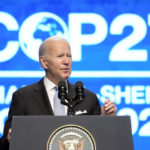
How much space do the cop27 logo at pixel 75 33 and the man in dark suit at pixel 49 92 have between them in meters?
1.28

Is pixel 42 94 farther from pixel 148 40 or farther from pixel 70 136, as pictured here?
pixel 148 40

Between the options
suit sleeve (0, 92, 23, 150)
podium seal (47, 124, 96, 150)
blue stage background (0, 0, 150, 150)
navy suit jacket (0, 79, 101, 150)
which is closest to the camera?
podium seal (47, 124, 96, 150)

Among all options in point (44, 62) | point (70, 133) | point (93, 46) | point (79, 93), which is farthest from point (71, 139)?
point (93, 46)

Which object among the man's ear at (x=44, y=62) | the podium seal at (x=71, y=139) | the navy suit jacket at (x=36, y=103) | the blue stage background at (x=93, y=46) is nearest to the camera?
the podium seal at (x=71, y=139)

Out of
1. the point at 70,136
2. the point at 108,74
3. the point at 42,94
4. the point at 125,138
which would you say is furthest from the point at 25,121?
the point at 108,74

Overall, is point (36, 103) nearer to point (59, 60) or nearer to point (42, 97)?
point (42, 97)

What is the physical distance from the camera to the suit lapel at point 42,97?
7.65 ft

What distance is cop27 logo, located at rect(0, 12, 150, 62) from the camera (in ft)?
12.4

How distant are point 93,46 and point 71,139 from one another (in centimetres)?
225

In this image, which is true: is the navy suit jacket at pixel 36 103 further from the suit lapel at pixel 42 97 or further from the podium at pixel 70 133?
the podium at pixel 70 133

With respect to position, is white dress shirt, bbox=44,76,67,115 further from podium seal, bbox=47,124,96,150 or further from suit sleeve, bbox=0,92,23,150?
podium seal, bbox=47,124,96,150

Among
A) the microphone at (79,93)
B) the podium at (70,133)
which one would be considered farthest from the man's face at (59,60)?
the podium at (70,133)

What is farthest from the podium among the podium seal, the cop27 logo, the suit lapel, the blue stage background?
the cop27 logo

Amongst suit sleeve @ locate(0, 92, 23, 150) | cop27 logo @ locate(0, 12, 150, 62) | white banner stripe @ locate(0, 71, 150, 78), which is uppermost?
cop27 logo @ locate(0, 12, 150, 62)
